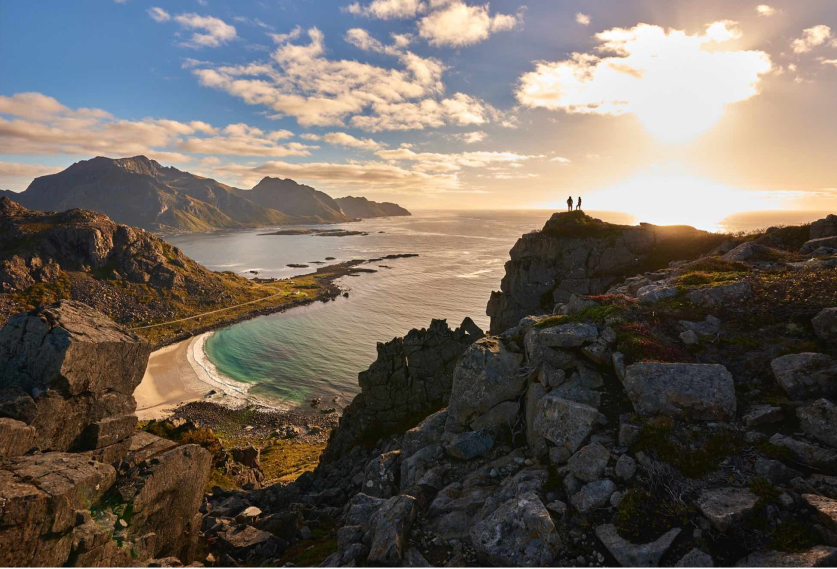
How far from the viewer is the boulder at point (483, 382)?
55.3ft

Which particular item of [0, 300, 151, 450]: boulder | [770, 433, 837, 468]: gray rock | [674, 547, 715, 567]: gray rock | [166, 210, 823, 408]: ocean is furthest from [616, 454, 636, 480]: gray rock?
[166, 210, 823, 408]: ocean

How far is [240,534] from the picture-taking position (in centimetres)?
2025

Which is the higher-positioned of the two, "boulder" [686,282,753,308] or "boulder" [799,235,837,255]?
"boulder" [799,235,837,255]

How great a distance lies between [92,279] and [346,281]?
8463 centimetres

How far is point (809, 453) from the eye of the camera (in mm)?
9570

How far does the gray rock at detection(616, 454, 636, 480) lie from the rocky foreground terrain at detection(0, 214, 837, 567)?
0.17 ft

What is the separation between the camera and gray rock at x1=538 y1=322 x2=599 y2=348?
15758mm

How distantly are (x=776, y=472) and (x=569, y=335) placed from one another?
7.59 metres

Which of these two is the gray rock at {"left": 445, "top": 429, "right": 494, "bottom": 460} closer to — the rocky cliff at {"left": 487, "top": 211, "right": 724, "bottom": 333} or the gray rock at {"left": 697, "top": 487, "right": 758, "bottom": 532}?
the gray rock at {"left": 697, "top": 487, "right": 758, "bottom": 532}

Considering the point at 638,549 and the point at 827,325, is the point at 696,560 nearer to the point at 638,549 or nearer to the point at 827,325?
the point at 638,549

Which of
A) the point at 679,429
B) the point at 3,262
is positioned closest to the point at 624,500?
the point at 679,429

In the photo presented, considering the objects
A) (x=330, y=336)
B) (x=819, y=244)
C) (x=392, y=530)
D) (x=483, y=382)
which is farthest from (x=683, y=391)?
(x=330, y=336)

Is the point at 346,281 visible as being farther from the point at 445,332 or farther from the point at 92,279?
the point at 445,332

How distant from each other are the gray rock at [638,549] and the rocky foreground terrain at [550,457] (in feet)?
0.14
